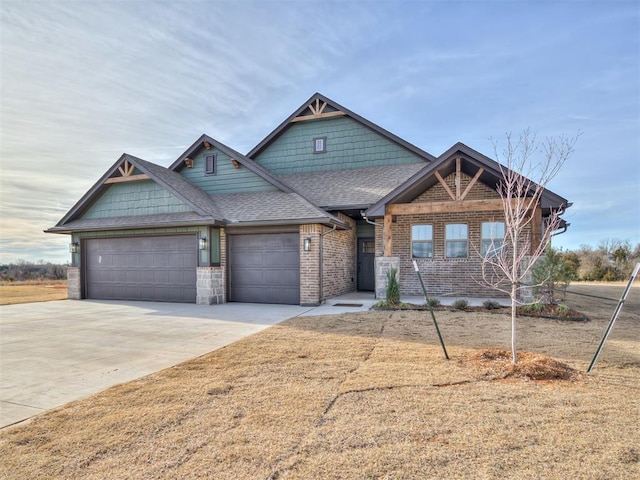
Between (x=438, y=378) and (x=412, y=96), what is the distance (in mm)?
13029

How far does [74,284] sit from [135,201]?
4.34 metres

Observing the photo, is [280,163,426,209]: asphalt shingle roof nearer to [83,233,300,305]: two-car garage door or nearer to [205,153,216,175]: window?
[83,233,300,305]: two-car garage door

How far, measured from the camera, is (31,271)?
30.0 m

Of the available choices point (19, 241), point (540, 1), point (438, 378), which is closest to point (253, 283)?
point (438, 378)

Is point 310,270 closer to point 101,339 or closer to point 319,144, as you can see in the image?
point 101,339

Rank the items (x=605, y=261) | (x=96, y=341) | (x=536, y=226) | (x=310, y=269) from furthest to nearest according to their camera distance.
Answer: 1. (x=605, y=261)
2. (x=310, y=269)
3. (x=536, y=226)
4. (x=96, y=341)

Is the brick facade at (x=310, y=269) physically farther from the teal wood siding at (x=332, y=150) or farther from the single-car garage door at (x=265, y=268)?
the teal wood siding at (x=332, y=150)

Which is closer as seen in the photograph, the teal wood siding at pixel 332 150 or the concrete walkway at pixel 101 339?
the concrete walkway at pixel 101 339

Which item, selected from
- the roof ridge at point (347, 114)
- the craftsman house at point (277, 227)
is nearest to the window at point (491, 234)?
the craftsman house at point (277, 227)

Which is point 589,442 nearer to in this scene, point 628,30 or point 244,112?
point 628,30

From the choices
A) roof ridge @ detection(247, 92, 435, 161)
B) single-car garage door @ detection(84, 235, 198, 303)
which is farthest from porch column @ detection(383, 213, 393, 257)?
single-car garage door @ detection(84, 235, 198, 303)

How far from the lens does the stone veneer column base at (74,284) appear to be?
13.7 m

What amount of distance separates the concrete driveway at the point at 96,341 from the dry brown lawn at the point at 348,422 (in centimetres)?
51

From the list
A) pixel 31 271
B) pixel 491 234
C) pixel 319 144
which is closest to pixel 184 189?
pixel 319 144
